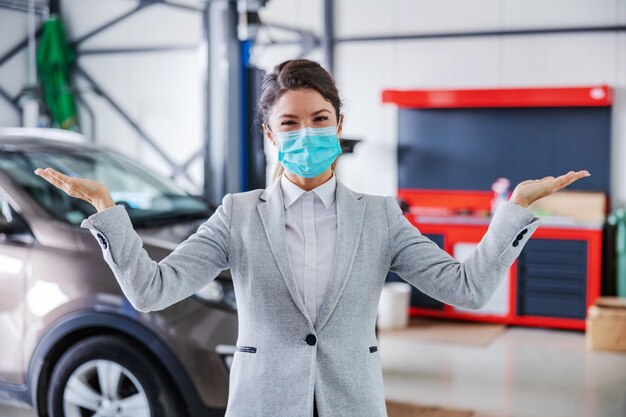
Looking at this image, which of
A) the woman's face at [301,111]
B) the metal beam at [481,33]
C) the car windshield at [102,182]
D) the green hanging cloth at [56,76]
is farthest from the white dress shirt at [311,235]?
the green hanging cloth at [56,76]

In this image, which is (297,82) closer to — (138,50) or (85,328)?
(85,328)

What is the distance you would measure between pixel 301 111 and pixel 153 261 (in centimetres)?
44

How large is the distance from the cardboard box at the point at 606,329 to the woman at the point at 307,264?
443 cm

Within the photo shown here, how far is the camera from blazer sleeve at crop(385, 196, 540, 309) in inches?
59.9

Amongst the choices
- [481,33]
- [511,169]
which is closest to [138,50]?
[481,33]

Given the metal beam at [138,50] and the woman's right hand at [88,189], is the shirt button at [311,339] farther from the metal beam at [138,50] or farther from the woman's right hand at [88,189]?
the metal beam at [138,50]

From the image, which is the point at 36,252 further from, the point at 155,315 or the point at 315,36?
the point at 315,36

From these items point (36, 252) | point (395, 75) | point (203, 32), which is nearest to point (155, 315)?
point (36, 252)

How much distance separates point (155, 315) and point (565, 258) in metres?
4.28

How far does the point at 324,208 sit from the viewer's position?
169cm

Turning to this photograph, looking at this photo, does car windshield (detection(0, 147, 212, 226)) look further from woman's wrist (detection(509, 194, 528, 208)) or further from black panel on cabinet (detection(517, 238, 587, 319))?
black panel on cabinet (detection(517, 238, 587, 319))

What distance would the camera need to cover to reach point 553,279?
20.8 feet

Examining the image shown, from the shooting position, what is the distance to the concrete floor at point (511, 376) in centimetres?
432

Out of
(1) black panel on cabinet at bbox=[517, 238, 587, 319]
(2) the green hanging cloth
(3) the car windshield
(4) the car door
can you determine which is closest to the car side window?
(4) the car door
